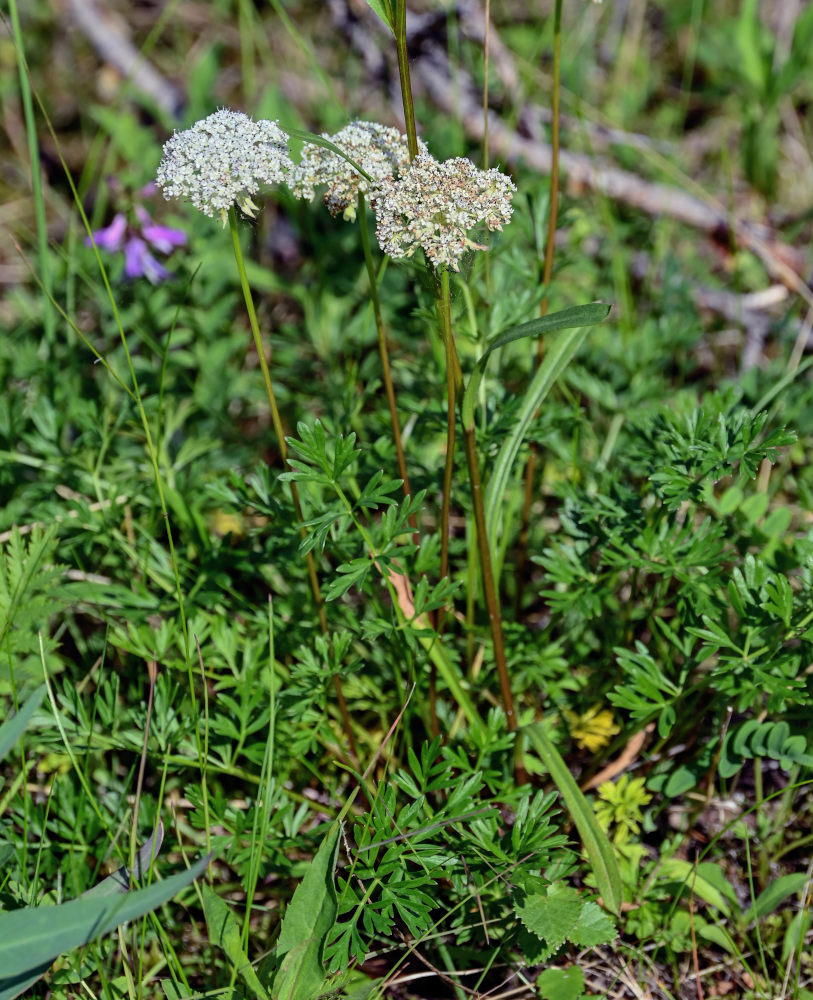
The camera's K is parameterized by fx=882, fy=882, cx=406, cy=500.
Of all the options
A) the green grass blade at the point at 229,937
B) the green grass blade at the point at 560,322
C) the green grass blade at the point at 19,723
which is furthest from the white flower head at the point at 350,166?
the green grass blade at the point at 229,937

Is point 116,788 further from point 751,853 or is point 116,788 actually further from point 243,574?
point 751,853

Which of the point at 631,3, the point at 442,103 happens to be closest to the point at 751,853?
the point at 442,103

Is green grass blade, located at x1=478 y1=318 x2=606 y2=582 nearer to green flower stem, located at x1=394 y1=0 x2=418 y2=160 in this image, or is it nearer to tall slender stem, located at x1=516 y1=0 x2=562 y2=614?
tall slender stem, located at x1=516 y1=0 x2=562 y2=614

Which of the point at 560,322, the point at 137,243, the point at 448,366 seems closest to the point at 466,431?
the point at 448,366

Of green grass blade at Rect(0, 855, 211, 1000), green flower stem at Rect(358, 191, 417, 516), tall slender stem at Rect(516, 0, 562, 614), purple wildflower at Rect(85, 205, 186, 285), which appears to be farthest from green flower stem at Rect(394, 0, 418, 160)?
purple wildflower at Rect(85, 205, 186, 285)

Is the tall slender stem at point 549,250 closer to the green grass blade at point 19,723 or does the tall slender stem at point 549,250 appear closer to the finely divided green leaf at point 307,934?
the finely divided green leaf at point 307,934

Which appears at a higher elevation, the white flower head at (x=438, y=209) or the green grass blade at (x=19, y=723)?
the white flower head at (x=438, y=209)
